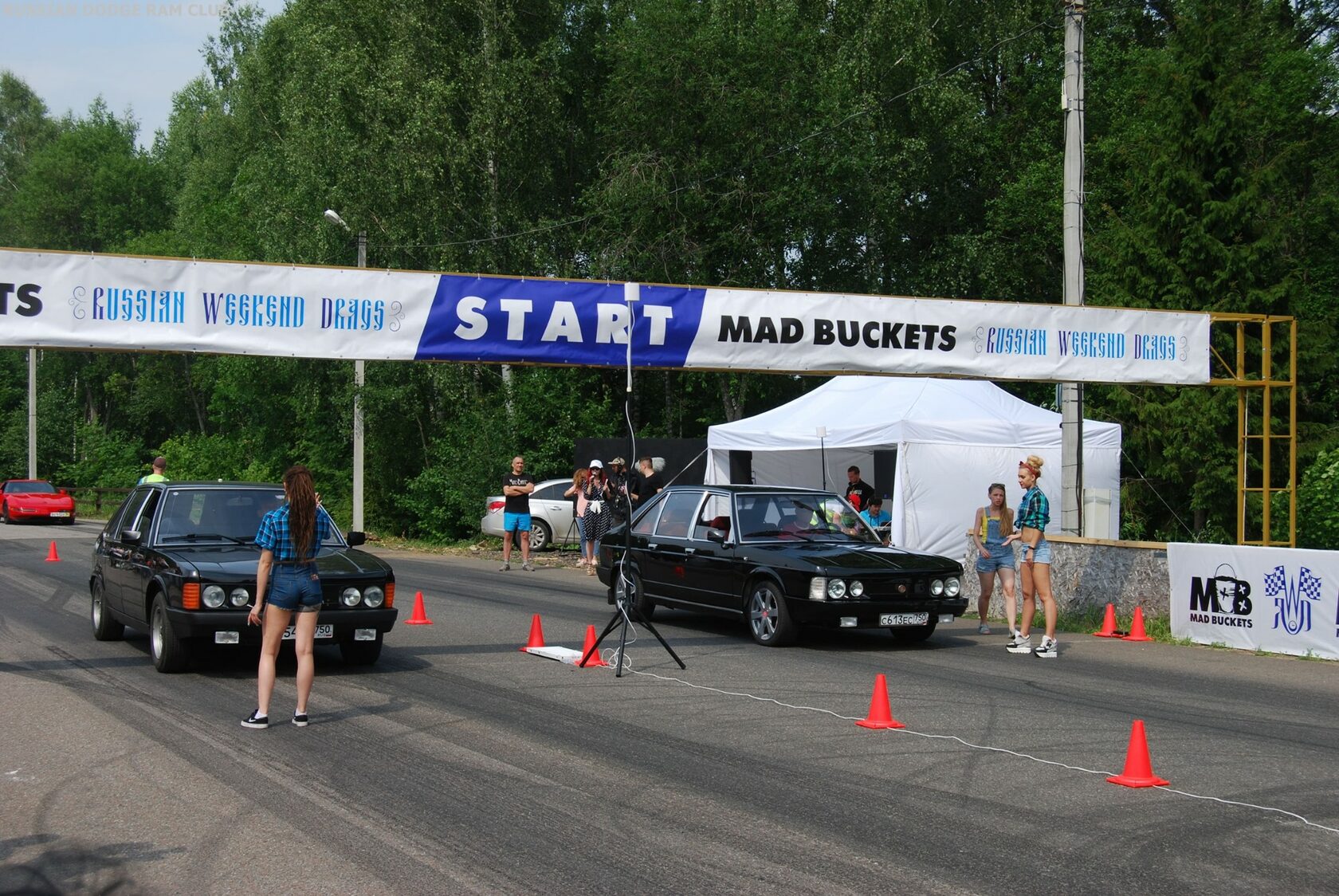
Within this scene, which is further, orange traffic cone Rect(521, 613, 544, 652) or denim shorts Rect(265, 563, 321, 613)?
orange traffic cone Rect(521, 613, 544, 652)

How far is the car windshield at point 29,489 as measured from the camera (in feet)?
143

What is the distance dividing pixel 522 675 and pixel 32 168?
7020cm

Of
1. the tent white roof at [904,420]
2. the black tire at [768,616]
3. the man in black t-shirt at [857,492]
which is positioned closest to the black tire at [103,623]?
the black tire at [768,616]

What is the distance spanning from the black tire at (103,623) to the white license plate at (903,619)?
24.4ft

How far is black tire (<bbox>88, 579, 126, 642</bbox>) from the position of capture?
12422mm

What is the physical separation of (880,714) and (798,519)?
209 inches

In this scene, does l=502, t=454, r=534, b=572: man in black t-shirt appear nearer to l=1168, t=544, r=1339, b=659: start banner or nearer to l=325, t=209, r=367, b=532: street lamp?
l=325, t=209, r=367, b=532: street lamp

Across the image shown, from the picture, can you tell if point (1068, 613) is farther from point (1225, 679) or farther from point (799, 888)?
point (799, 888)

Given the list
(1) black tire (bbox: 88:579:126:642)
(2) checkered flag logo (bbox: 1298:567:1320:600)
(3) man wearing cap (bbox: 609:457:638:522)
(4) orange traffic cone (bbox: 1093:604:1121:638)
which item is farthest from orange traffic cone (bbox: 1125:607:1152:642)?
(1) black tire (bbox: 88:579:126:642)

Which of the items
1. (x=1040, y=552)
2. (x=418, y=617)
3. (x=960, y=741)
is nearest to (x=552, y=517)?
(x=418, y=617)

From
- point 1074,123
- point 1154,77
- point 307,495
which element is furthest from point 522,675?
point 1154,77

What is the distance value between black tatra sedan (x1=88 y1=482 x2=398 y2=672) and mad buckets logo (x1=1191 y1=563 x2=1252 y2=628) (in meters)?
8.83

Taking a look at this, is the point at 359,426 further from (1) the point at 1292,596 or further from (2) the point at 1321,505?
(1) the point at 1292,596

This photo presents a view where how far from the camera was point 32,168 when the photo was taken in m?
70.0
